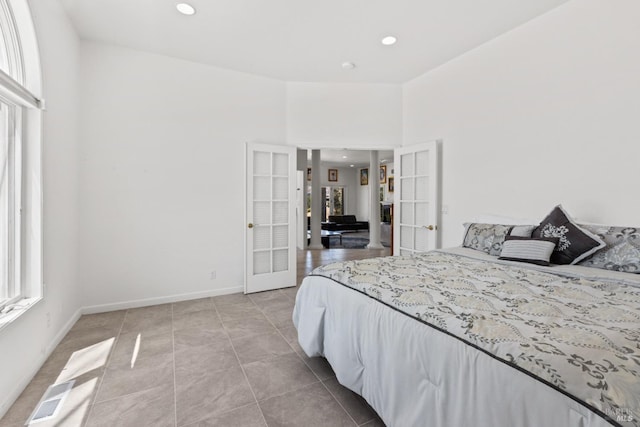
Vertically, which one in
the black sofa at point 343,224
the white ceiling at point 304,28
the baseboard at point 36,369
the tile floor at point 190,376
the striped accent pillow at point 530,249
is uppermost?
the white ceiling at point 304,28

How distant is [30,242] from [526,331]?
3.03 meters

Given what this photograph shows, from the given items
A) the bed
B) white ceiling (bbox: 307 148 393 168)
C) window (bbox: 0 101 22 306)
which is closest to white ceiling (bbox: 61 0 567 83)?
window (bbox: 0 101 22 306)

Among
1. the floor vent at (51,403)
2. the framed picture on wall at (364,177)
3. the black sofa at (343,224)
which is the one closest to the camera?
the floor vent at (51,403)

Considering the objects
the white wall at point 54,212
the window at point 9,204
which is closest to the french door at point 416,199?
the white wall at point 54,212

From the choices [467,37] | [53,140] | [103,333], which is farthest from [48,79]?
[467,37]

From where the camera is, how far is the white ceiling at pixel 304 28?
265 centimetres

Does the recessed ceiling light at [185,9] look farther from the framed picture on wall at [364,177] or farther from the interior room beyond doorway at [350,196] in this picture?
the framed picture on wall at [364,177]

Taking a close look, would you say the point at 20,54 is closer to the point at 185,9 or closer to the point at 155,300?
the point at 185,9

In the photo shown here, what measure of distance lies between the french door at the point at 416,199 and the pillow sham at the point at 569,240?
1499 mm

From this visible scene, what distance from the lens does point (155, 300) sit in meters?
3.49

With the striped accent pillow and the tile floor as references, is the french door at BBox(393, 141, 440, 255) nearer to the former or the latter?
the striped accent pillow

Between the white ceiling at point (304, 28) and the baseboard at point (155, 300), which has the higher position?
the white ceiling at point (304, 28)

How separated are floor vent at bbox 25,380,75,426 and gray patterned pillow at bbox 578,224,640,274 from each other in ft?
11.6

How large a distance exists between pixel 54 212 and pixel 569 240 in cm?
408
